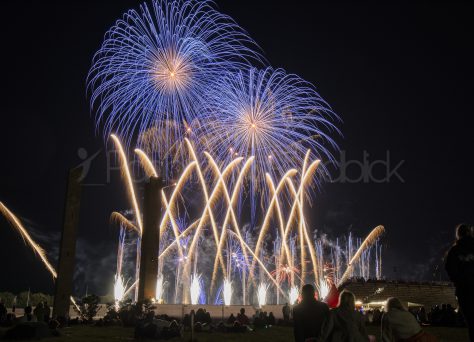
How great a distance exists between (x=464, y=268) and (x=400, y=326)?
1101mm

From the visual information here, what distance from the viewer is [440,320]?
59.5 ft

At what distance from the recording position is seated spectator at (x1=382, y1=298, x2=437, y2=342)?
6340mm

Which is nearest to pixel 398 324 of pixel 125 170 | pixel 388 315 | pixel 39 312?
pixel 388 315

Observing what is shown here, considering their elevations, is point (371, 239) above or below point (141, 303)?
above

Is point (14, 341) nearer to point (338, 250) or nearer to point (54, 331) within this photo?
point (54, 331)

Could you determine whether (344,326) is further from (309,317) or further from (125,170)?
(125,170)

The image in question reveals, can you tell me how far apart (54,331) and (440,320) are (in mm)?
13193

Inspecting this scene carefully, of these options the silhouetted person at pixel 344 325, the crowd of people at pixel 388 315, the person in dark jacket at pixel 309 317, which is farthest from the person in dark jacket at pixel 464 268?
the person in dark jacket at pixel 309 317

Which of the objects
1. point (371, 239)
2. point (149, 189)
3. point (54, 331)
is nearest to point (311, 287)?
point (54, 331)

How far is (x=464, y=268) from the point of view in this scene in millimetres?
6008

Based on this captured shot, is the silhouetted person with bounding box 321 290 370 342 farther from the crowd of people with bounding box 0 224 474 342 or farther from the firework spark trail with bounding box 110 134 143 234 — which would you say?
the firework spark trail with bounding box 110 134 143 234

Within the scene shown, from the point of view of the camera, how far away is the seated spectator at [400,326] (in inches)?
250

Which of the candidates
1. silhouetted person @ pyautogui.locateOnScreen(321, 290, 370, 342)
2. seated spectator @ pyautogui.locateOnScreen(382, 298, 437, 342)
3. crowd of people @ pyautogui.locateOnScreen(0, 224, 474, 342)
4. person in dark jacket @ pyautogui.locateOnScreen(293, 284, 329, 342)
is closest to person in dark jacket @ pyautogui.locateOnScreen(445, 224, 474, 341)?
crowd of people @ pyautogui.locateOnScreen(0, 224, 474, 342)

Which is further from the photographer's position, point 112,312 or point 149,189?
point 149,189
